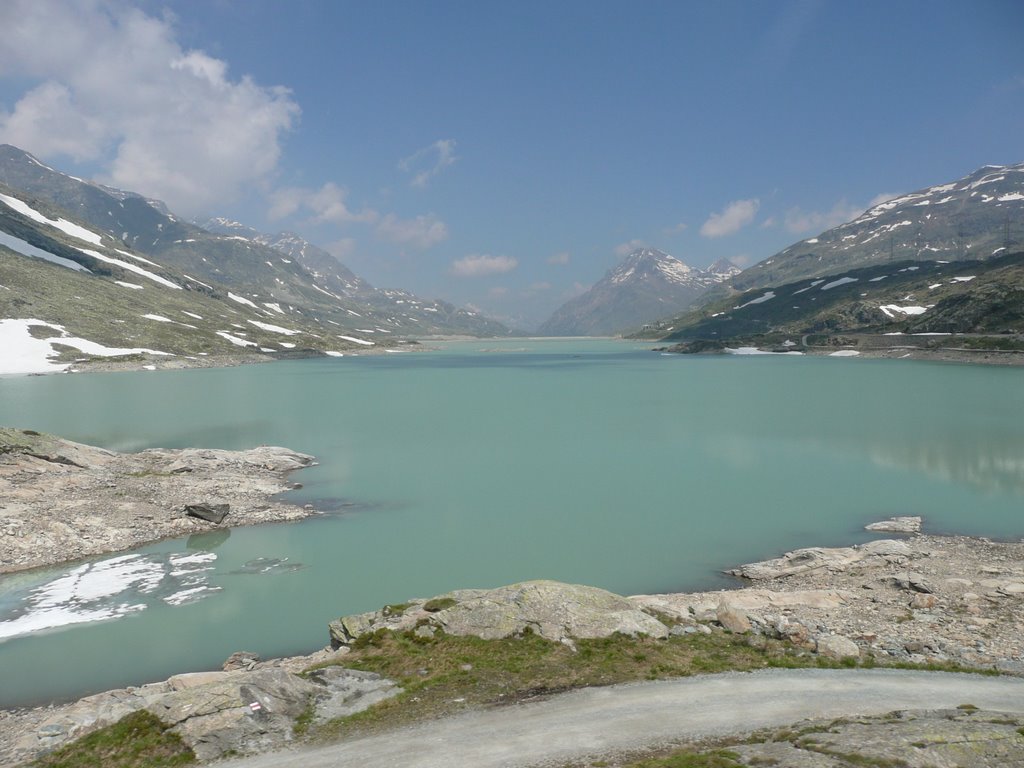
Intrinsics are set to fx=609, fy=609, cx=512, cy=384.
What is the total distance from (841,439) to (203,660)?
66041 millimetres

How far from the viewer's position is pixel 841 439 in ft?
223

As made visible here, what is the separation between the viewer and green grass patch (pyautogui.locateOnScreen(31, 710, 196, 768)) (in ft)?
47.7

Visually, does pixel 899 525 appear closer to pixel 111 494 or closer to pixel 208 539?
pixel 208 539

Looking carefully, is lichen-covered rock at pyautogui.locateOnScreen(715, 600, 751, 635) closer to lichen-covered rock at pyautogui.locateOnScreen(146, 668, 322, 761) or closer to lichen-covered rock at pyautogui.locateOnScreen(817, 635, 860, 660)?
lichen-covered rock at pyautogui.locateOnScreen(817, 635, 860, 660)

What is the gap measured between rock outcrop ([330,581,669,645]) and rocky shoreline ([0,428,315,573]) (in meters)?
21.3

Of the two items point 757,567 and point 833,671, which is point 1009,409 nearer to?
point 757,567

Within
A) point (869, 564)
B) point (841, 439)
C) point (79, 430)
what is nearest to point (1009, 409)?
point (841, 439)

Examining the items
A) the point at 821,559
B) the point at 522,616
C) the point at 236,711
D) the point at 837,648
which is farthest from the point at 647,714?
the point at 821,559

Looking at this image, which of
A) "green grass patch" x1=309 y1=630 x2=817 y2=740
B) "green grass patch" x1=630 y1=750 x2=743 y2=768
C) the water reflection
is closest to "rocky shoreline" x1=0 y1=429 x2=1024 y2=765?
"green grass patch" x1=309 y1=630 x2=817 y2=740

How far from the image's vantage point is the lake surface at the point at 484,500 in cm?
2730

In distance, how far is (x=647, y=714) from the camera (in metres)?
16.0

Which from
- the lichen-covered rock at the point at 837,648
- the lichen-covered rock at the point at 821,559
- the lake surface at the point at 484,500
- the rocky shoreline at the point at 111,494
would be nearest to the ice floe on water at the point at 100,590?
the lake surface at the point at 484,500

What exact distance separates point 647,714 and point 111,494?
4062 centimetres

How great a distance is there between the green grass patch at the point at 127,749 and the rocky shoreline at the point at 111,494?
886 inches
